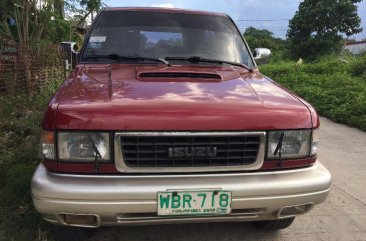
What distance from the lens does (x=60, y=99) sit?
2734 millimetres

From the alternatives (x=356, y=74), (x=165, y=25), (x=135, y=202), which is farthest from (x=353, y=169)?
(x=356, y=74)

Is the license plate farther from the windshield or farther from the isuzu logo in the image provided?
the windshield

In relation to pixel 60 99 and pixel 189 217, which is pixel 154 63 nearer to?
pixel 60 99

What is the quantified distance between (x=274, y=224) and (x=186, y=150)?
49.1 inches

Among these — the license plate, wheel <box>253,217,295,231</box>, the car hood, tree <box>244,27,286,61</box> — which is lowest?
tree <box>244,27,286,61</box>

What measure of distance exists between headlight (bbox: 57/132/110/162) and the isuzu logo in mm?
386

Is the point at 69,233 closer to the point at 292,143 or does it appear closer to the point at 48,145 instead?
the point at 48,145

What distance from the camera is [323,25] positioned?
30.3 meters

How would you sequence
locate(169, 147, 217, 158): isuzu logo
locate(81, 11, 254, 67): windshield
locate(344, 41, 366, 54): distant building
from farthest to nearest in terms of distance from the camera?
locate(344, 41, 366, 54): distant building → locate(81, 11, 254, 67): windshield → locate(169, 147, 217, 158): isuzu logo

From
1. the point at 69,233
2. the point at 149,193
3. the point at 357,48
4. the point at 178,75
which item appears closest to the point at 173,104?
the point at 149,193

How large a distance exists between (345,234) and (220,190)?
1564 millimetres

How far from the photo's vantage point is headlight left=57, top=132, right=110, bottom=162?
2605mm

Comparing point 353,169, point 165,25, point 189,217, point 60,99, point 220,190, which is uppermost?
point 165,25

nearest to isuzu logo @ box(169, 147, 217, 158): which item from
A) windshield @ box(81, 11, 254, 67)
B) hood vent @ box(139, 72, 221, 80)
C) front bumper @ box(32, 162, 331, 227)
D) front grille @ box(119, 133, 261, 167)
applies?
front grille @ box(119, 133, 261, 167)
